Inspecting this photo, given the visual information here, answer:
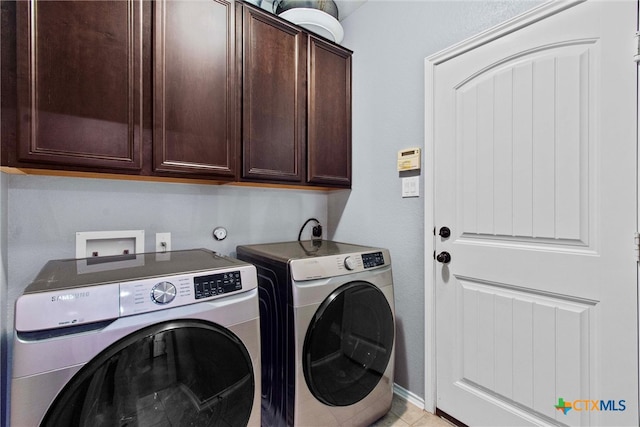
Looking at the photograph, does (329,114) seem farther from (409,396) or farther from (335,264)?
(409,396)

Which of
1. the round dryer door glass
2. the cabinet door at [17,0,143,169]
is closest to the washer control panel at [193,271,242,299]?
the round dryer door glass

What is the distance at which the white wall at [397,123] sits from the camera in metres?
1.60

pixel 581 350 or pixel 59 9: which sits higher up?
pixel 59 9

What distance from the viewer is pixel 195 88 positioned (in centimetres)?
138

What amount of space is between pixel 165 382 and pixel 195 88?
1239 millimetres

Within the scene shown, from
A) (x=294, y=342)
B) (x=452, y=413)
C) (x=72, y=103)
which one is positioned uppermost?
(x=72, y=103)

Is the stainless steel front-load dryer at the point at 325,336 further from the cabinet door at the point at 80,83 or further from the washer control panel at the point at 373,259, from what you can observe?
the cabinet door at the point at 80,83

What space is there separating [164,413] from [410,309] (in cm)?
131

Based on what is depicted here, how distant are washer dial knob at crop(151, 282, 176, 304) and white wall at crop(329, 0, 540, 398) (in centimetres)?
127

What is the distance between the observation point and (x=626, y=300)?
102 centimetres

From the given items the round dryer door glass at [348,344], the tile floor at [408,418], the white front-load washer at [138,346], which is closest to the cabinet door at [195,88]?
the white front-load washer at [138,346]

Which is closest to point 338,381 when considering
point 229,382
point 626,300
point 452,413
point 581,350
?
point 229,382

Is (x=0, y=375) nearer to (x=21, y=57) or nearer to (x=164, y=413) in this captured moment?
(x=164, y=413)

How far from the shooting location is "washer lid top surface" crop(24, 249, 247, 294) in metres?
0.88
